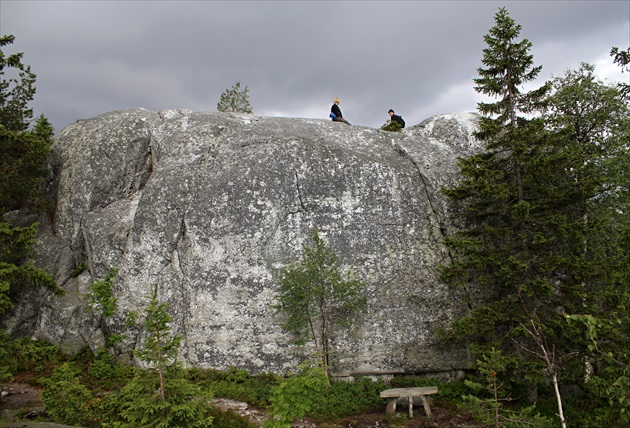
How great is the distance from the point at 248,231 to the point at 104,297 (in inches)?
199

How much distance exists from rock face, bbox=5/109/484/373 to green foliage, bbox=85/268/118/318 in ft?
0.86

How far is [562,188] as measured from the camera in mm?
11922

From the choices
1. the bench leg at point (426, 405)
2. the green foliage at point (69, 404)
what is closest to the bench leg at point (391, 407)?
the bench leg at point (426, 405)

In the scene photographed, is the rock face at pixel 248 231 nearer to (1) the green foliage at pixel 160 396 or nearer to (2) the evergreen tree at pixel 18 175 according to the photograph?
(2) the evergreen tree at pixel 18 175

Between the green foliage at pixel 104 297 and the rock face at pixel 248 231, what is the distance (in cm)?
26

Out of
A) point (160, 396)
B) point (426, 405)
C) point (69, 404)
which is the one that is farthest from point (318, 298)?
point (69, 404)

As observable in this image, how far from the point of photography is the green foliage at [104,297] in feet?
45.3

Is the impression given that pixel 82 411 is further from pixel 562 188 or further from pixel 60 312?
pixel 562 188

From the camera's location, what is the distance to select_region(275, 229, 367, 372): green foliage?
12.9m

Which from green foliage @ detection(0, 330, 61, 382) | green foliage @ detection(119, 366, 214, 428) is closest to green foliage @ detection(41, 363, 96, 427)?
green foliage @ detection(119, 366, 214, 428)

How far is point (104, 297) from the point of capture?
1392cm

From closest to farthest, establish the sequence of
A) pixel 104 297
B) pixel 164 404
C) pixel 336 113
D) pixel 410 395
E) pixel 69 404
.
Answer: pixel 164 404 → pixel 69 404 → pixel 410 395 → pixel 104 297 → pixel 336 113

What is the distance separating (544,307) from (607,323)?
70.6 inches

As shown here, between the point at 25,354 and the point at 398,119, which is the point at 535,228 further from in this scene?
the point at 25,354
